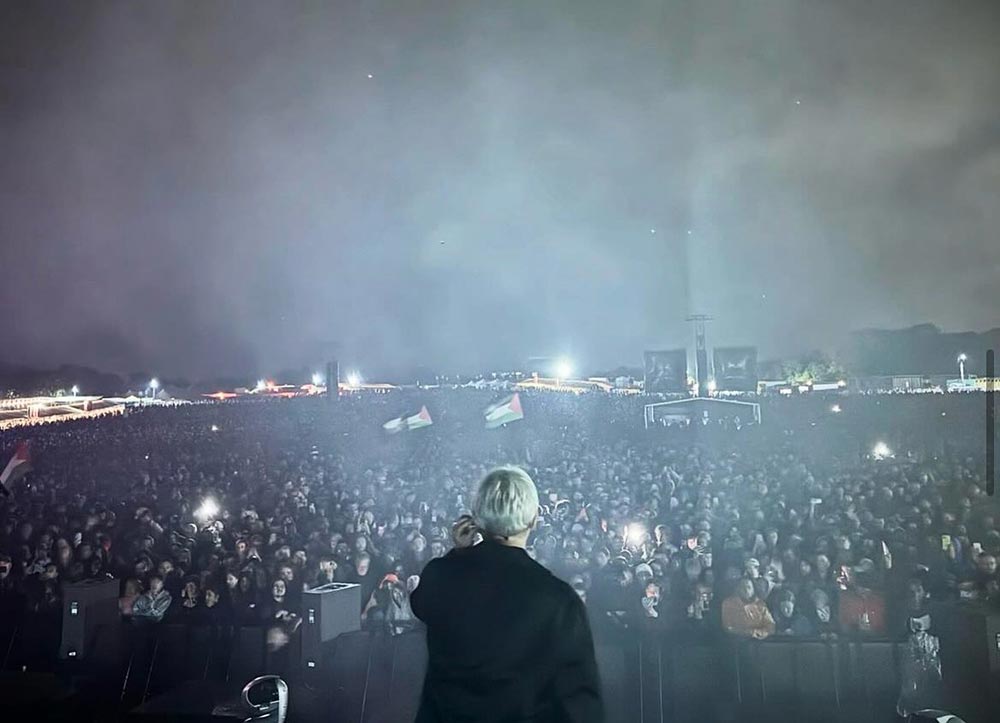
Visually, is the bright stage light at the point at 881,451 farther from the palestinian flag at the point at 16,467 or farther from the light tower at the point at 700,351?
the palestinian flag at the point at 16,467

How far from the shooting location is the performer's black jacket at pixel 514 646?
133 centimetres

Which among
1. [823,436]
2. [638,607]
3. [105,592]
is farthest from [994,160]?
[105,592]

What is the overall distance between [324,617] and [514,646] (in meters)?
3.86

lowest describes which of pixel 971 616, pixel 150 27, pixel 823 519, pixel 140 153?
pixel 971 616

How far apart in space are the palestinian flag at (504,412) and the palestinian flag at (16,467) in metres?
3.70

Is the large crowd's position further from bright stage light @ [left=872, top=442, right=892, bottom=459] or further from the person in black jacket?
the person in black jacket

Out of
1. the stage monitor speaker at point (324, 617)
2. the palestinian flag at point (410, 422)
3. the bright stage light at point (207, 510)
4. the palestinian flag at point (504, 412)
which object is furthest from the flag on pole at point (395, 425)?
the bright stage light at point (207, 510)

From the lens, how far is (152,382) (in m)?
5.93

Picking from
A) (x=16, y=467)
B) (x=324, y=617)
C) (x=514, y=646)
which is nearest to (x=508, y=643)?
(x=514, y=646)

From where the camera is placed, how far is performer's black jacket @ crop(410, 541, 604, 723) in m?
1.33

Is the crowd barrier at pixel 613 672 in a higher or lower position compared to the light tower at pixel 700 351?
lower

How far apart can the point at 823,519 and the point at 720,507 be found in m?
0.65

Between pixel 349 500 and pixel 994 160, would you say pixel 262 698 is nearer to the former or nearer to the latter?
pixel 349 500

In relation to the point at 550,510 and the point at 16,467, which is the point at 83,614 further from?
the point at 550,510
